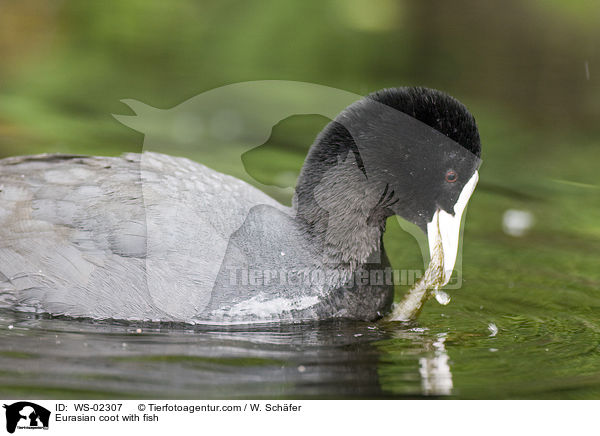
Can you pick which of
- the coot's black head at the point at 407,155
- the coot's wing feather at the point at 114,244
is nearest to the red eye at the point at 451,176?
the coot's black head at the point at 407,155

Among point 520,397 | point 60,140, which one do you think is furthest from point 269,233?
point 60,140

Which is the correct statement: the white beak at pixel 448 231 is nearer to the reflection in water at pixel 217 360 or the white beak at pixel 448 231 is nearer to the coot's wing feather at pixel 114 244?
the reflection in water at pixel 217 360

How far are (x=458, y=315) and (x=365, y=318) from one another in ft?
1.91

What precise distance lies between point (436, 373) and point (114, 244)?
189cm

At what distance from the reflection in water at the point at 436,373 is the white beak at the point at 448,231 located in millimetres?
526

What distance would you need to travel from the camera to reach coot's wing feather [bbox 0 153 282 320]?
186 inches

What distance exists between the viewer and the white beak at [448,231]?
15.8ft

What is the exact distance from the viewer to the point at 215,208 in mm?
4973

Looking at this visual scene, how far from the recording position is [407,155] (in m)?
4.86

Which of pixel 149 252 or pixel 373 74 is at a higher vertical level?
pixel 373 74
